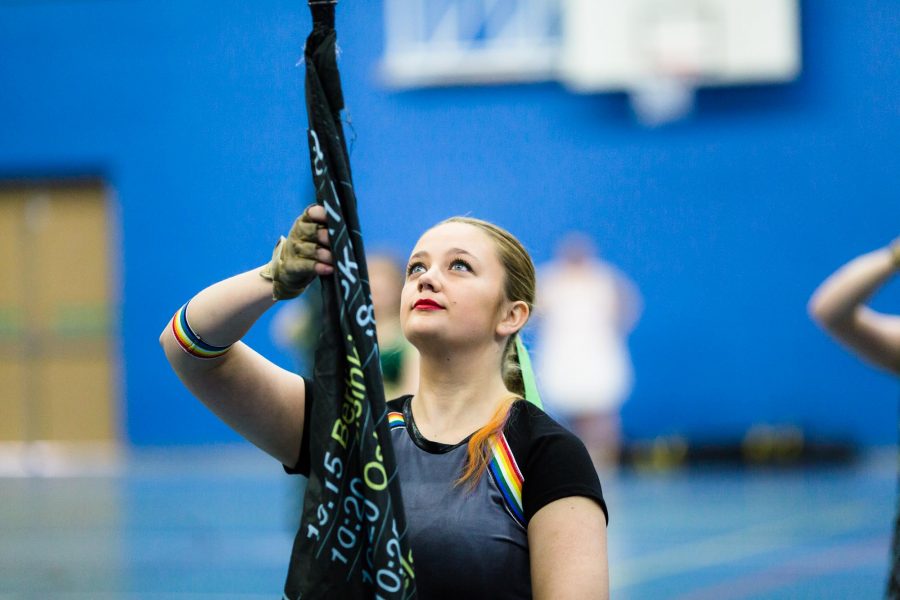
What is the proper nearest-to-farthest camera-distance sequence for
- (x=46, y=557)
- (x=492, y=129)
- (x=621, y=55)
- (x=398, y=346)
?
1. (x=398, y=346)
2. (x=46, y=557)
3. (x=621, y=55)
4. (x=492, y=129)

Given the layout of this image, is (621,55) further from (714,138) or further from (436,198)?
(436,198)

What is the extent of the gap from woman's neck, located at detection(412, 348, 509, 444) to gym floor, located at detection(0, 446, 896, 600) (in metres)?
4.22

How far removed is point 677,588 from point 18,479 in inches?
405

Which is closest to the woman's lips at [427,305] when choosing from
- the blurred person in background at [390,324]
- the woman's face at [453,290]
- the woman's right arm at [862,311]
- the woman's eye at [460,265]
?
the woman's face at [453,290]

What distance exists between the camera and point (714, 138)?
50.8 feet

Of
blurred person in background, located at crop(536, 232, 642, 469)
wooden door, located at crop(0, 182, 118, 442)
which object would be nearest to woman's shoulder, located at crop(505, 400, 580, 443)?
blurred person in background, located at crop(536, 232, 642, 469)

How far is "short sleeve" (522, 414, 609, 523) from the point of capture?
2.60 meters

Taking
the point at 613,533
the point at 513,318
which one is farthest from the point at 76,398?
the point at 513,318

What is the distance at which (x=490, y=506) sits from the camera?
8.63 ft

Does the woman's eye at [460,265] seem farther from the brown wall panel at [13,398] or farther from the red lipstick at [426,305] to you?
the brown wall panel at [13,398]

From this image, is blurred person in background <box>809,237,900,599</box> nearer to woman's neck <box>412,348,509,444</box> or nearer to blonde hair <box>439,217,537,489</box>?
blonde hair <box>439,217,537,489</box>

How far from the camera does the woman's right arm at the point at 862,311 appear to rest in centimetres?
327

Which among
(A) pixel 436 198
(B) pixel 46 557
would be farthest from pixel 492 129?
(B) pixel 46 557

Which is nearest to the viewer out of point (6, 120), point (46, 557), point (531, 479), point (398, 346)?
point (531, 479)
